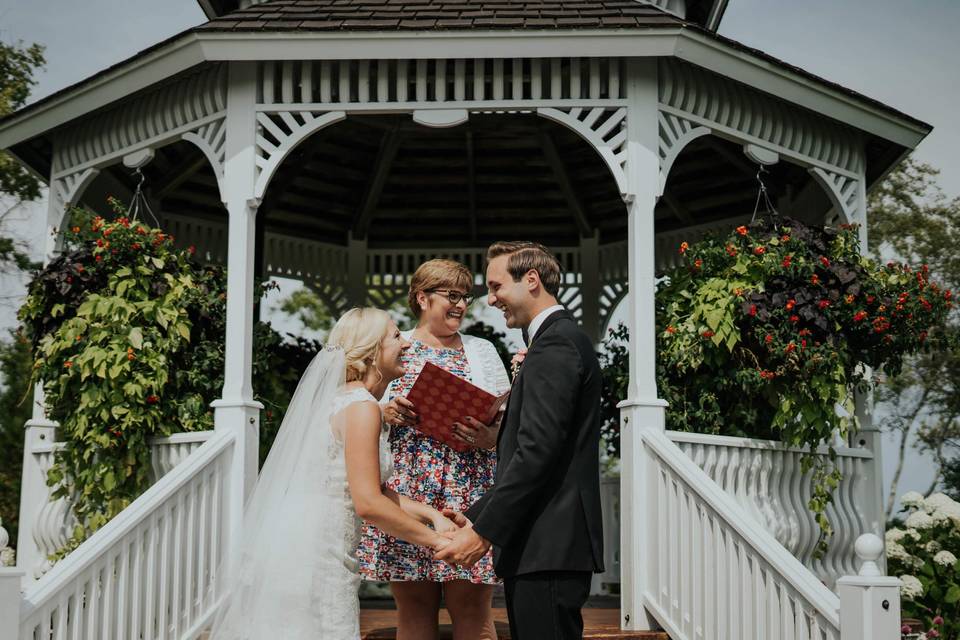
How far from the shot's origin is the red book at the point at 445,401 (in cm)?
390

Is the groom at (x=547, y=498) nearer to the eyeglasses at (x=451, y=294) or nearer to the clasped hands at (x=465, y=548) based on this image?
the clasped hands at (x=465, y=548)

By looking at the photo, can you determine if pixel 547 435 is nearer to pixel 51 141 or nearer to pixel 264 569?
pixel 264 569

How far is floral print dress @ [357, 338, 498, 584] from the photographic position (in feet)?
13.2

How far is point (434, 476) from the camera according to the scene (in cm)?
421

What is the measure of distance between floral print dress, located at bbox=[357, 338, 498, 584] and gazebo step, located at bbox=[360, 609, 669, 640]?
1497 mm

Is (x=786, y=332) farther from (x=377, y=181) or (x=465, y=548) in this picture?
(x=377, y=181)

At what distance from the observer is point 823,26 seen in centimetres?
3366

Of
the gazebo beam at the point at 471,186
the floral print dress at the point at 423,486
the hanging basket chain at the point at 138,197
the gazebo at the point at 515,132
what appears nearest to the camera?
the floral print dress at the point at 423,486

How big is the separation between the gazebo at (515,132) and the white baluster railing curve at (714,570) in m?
0.01

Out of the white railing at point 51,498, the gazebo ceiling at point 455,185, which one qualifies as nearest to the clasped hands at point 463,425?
the white railing at point 51,498

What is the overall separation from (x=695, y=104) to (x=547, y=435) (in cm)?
378

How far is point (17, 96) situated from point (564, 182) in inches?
424

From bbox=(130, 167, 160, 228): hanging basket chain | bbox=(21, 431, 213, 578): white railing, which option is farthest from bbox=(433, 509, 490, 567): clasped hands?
bbox=(130, 167, 160, 228): hanging basket chain

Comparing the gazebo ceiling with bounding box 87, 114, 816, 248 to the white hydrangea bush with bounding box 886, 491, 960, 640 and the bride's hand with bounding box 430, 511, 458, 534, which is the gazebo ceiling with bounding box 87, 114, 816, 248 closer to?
the white hydrangea bush with bounding box 886, 491, 960, 640
